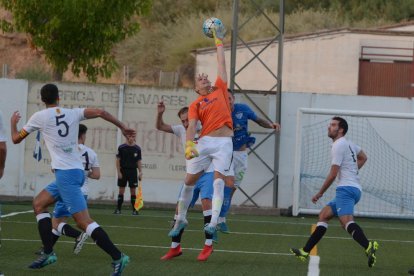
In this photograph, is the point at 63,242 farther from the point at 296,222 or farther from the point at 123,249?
the point at 296,222

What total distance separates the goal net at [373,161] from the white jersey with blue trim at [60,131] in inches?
510

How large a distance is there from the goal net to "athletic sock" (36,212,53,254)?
12.4 meters

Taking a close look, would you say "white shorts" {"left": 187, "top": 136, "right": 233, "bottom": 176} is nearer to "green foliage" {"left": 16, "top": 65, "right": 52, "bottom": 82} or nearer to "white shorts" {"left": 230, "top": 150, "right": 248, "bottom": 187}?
"white shorts" {"left": 230, "top": 150, "right": 248, "bottom": 187}

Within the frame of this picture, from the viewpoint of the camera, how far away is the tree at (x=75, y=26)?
26.8m

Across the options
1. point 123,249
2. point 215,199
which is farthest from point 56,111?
point 123,249

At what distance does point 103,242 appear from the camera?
1078cm

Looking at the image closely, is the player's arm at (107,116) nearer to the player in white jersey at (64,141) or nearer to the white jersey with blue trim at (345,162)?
the player in white jersey at (64,141)

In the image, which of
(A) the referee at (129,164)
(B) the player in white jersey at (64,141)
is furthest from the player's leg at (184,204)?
(A) the referee at (129,164)

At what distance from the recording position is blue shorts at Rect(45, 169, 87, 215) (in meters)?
11.1

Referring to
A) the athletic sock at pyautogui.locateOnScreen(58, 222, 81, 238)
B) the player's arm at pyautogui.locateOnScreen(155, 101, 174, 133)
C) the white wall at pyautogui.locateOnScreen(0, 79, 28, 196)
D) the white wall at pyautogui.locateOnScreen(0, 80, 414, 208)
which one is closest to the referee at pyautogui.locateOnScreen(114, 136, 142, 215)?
the white wall at pyautogui.locateOnScreen(0, 80, 414, 208)

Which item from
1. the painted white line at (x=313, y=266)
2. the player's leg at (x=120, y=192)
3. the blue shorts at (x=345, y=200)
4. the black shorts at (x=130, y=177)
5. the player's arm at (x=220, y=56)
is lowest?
the painted white line at (x=313, y=266)

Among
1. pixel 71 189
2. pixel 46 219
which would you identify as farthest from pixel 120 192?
pixel 71 189

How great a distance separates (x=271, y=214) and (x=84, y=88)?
5122 mm

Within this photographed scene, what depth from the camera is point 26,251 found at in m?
13.4
